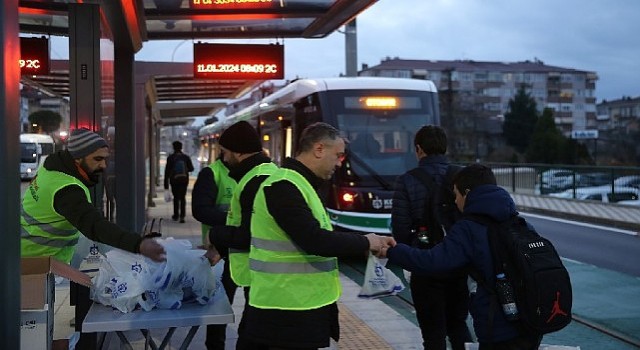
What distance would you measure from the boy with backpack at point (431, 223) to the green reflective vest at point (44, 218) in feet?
6.59

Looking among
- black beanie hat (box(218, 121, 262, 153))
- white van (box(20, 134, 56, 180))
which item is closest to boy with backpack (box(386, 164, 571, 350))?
black beanie hat (box(218, 121, 262, 153))

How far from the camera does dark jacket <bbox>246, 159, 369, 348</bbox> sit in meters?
3.40

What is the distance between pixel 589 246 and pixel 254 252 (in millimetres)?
12171

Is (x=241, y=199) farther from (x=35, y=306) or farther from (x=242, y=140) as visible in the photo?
(x=35, y=306)

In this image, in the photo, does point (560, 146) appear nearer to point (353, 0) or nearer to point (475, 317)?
point (353, 0)

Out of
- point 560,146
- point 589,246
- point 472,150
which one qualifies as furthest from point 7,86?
point 472,150

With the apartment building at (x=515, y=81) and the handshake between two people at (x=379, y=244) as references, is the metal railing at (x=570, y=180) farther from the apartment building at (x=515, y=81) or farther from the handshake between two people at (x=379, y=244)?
the apartment building at (x=515, y=81)

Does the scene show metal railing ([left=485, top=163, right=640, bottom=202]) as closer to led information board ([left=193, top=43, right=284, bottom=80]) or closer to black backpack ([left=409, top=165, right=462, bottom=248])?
led information board ([left=193, top=43, right=284, bottom=80])

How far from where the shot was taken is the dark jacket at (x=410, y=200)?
496 cm

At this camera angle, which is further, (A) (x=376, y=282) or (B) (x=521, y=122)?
(B) (x=521, y=122)

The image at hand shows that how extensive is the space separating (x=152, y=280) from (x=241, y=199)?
682mm

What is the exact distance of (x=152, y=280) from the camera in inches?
163

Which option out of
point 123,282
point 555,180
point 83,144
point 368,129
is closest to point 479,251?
point 123,282

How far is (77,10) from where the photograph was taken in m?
6.21
